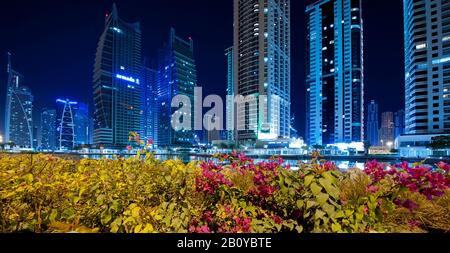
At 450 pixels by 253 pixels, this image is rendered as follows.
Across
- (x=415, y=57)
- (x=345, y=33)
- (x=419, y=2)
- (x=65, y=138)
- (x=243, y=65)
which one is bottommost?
(x=65, y=138)

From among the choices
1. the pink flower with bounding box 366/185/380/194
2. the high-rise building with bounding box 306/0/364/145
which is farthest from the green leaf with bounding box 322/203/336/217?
the high-rise building with bounding box 306/0/364/145

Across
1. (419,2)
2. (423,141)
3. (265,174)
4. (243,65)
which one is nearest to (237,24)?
(243,65)

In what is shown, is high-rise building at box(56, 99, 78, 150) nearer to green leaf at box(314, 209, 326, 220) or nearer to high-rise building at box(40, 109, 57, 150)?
high-rise building at box(40, 109, 57, 150)

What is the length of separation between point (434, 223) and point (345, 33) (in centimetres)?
12126

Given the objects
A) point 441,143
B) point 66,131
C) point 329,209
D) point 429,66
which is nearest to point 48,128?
point 66,131

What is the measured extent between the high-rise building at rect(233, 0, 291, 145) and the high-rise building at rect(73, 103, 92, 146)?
137 metres

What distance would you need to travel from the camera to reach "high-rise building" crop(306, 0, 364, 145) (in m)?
98.8

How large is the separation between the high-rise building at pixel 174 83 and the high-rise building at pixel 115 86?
71.9ft

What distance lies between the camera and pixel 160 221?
2246 mm

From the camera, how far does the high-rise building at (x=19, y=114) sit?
129 m

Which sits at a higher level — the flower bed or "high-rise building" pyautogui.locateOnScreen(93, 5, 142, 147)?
"high-rise building" pyautogui.locateOnScreen(93, 5, 142, 147)
